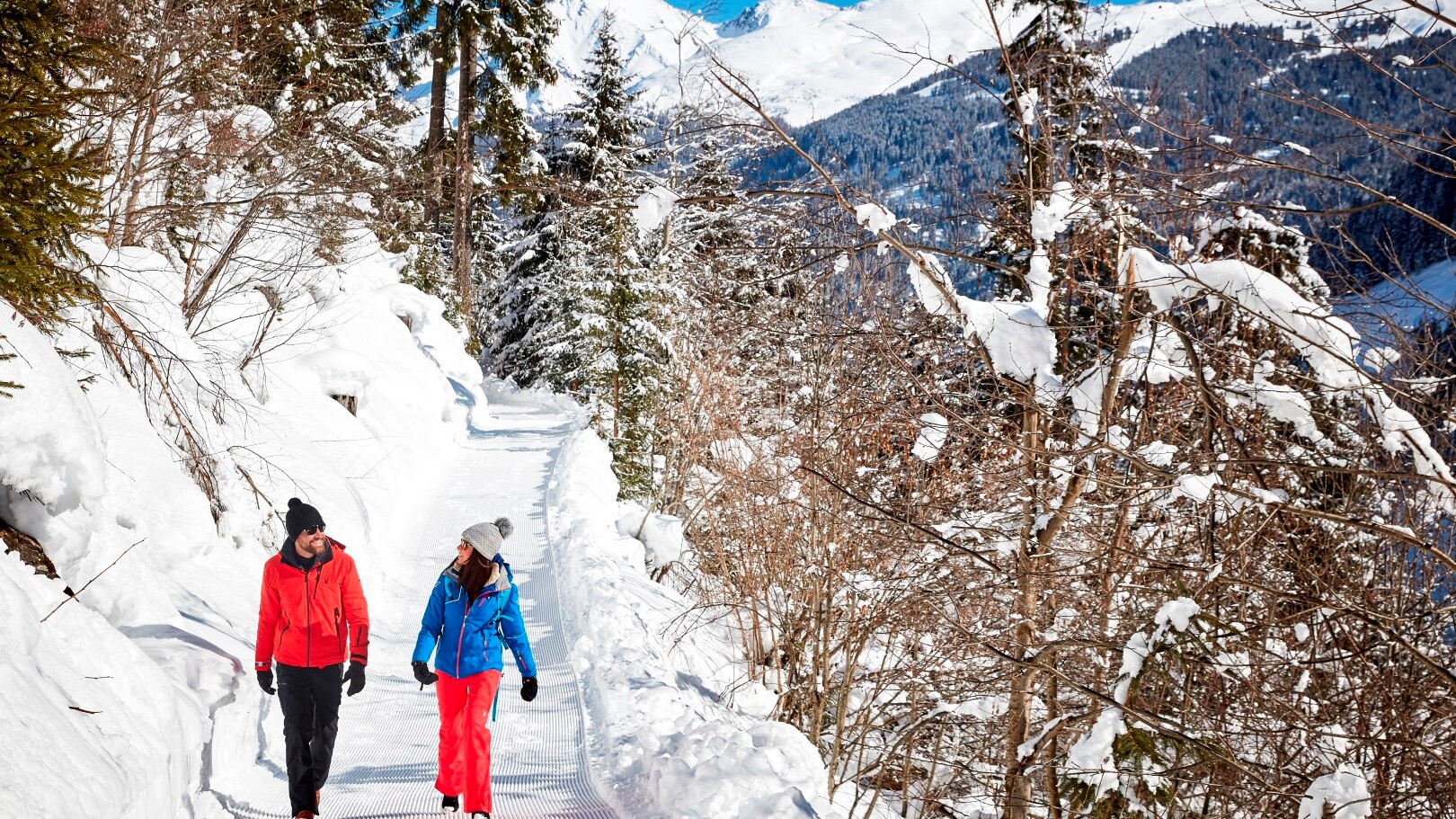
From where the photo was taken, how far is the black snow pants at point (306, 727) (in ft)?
17.2

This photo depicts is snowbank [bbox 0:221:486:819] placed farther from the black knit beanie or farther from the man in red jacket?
the black knit beanie

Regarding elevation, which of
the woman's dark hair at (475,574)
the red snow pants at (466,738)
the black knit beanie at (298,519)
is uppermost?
the black knit beanie at (298,519)

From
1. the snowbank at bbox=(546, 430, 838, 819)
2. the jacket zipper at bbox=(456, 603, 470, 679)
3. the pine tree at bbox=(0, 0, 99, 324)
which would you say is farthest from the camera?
the snowbank at bbox=(546, 430, 838, 819)

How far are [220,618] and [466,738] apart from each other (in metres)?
3.42

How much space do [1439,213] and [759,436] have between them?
23.3ft

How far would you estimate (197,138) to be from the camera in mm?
9914

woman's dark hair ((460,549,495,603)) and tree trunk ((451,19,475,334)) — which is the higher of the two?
tree trunk ((451,19,475,334))

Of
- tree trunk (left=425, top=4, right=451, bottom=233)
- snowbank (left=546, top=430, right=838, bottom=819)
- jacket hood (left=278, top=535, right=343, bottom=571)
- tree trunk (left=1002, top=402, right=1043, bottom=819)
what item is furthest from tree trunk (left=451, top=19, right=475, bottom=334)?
tree trunk (left=1002, top=402, right=1043, bottom=819)

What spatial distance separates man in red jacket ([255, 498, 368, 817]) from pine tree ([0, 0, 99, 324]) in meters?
2.07

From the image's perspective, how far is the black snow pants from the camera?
5.24 m

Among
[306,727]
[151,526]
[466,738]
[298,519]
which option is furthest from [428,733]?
[151,526]

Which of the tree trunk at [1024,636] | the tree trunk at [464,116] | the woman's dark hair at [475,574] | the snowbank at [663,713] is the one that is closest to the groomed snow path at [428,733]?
the snowbank at [663,713]

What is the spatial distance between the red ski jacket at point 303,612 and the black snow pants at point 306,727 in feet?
0.31

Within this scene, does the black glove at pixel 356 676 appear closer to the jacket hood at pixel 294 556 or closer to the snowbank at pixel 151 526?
the jacket hood at pixel 294 556
